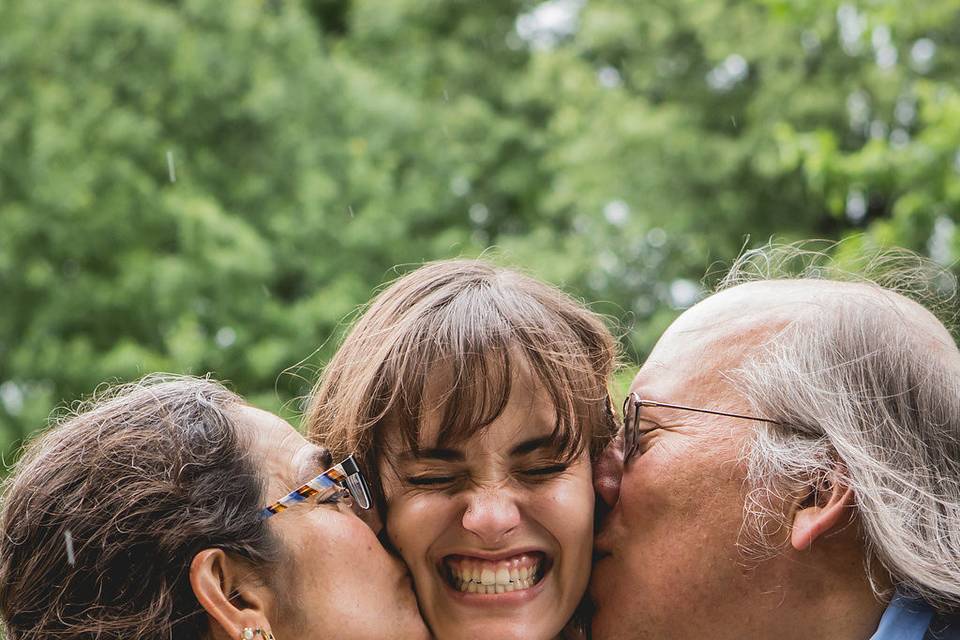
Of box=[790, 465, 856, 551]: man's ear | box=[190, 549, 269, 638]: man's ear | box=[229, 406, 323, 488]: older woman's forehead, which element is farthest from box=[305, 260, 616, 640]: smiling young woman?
box=[790, 465, 856, 551]: man's ear

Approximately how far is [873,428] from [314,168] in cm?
1092

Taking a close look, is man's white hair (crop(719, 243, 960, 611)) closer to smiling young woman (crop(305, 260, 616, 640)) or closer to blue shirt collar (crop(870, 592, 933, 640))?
blue shirt collar (crop(870, 592, 933, 640))

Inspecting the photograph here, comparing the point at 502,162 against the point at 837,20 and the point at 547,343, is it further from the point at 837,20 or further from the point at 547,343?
the point at 547,343

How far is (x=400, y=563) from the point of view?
309 centimetres

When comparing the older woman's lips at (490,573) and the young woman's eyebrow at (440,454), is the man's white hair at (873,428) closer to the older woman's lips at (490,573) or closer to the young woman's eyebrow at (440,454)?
the older woman's lips at (490,573)

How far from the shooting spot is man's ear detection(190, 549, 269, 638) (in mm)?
2695

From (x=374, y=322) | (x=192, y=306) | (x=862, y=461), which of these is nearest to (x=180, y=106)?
(x=192, y=306)

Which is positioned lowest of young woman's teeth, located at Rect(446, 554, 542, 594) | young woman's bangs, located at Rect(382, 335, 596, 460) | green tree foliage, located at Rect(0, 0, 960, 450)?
green tree foliage, located at Rect(0, 0, 960, 450)

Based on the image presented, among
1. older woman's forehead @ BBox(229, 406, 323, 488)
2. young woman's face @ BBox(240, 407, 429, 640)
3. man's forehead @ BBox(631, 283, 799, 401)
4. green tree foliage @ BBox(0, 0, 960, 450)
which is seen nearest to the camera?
young woman's face @ BBox(240, 407, 429, 640)

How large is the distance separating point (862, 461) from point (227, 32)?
11618mm

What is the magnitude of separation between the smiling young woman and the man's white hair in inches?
20.3

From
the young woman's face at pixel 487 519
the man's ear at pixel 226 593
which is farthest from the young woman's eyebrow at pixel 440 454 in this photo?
Answer: the man's ear at pixel 226 593

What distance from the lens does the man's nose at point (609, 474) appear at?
3.41m

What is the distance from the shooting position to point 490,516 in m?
2.97
